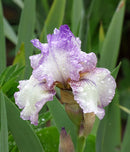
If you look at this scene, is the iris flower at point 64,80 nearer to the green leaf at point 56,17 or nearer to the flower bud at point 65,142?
the flower bud at point 65,142

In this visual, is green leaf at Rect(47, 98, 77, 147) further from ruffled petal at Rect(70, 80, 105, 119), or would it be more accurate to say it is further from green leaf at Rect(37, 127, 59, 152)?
ruffled petal at Rect(70, 80, 105, 119)

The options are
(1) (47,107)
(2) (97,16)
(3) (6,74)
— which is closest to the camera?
(3) (6,74)

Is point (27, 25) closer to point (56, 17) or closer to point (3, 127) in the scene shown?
point (56, 17)

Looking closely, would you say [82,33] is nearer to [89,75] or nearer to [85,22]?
[85,22]

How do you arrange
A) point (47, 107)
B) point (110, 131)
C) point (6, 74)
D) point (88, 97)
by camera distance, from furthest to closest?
1. point (47, 107)
2. point (110, 131)
3. point (6, 74)
4. point (88, 97)

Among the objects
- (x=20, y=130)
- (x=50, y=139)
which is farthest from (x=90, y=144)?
(x=20, y=130)

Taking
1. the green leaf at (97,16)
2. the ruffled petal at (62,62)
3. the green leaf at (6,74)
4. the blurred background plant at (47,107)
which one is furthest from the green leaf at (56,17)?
the green leaf at (97,16)
